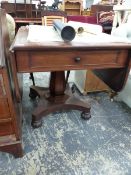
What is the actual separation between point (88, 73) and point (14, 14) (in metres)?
3.53

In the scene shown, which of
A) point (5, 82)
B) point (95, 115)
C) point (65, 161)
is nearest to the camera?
point (5, 82)

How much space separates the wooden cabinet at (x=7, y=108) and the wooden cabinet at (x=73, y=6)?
447 centimetres

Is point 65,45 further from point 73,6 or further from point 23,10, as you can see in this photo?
point 73,6

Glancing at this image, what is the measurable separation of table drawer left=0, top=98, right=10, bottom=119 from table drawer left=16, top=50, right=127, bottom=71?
0.17 metres

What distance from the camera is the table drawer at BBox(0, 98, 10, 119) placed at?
81 centimetres

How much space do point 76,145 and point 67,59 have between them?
0.60 meters

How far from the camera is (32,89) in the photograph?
5.21 ft

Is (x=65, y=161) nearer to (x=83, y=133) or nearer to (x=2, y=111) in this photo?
(x=83, y=133)

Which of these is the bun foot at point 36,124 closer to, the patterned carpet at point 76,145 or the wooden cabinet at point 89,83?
the patterned carpet at point 76,145

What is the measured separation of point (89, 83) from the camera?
1.67 m

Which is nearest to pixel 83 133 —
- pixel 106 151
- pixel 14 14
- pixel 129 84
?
pixel 106 151

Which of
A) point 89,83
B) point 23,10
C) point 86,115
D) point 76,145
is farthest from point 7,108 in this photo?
point 23,10

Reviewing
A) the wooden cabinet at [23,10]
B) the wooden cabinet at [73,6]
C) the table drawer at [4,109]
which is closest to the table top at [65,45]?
the table drawer at [4,109]

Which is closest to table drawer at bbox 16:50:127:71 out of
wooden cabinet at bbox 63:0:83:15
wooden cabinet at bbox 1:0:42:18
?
wooden cabinet at bbox 1:0:42:18
